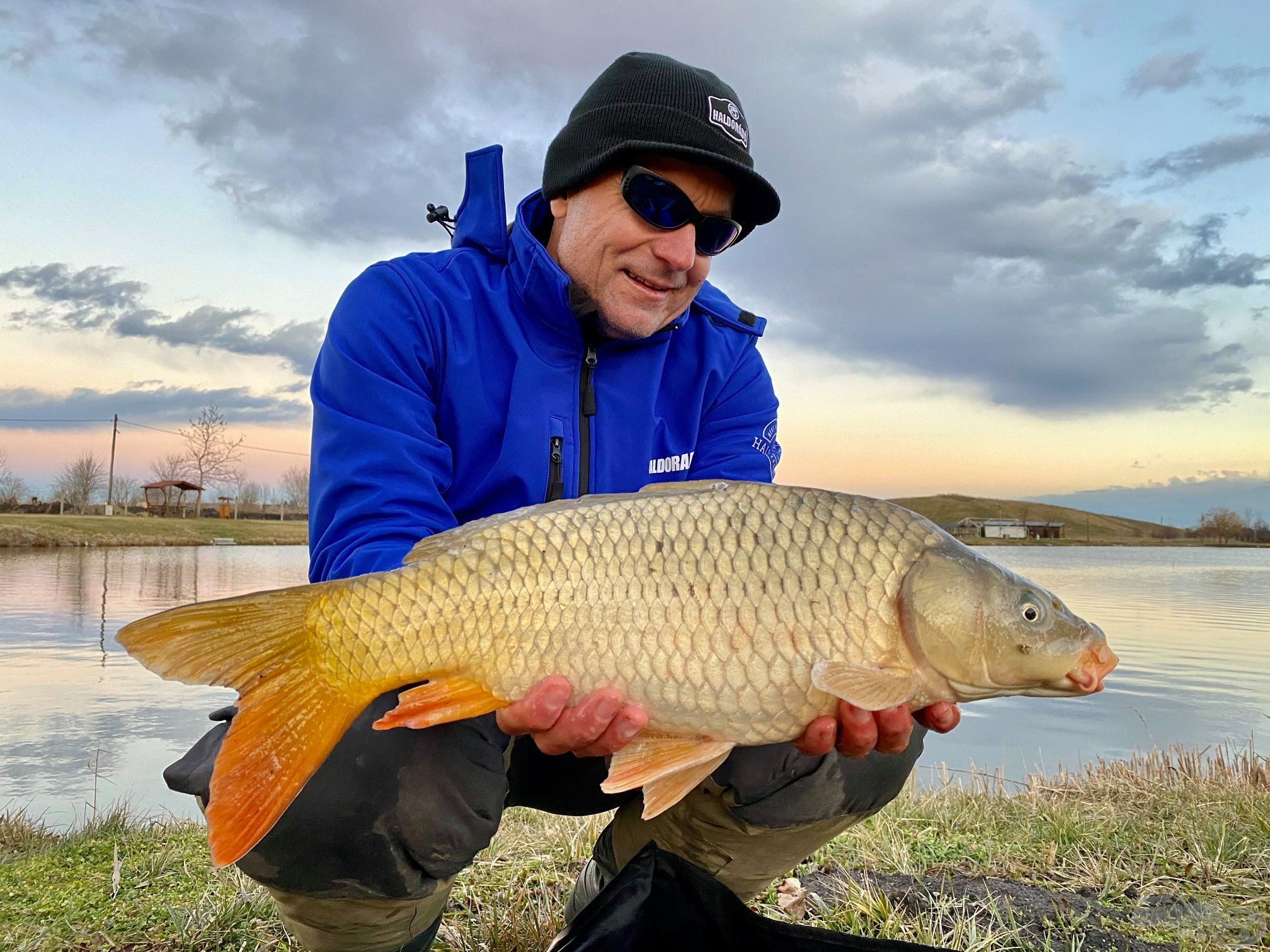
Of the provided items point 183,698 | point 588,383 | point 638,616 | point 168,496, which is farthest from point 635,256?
point 168,496

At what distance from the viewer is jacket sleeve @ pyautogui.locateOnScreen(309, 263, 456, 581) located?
173cm

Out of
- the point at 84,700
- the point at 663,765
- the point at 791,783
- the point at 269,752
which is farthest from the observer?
the point at 84,700

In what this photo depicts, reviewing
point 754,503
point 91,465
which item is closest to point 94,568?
point 754,503

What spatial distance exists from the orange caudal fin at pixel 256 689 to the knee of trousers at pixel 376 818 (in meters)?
0.15

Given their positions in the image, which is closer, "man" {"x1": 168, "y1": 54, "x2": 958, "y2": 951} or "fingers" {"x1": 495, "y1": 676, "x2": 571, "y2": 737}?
"fingers" {"x1": 495, "y1": 676, "x2": 571, "y2": 737}

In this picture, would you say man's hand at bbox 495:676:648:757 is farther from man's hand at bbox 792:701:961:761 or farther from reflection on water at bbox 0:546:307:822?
reflection on water at bbox 0:546:307:822

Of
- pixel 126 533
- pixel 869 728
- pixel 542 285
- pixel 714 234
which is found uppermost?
pixel 714 234

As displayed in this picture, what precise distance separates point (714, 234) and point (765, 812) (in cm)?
134

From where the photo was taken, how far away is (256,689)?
1338mm

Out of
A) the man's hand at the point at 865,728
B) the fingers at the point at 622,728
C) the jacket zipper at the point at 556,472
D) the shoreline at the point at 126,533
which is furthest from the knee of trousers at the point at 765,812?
the shoreline at the point at 126,533

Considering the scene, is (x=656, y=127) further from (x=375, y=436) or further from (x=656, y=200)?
(x=375, y=436)

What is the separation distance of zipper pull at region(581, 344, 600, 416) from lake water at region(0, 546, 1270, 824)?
2632 millimetres

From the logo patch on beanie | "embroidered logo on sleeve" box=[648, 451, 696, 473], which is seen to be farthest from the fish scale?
the logo patch on beanie

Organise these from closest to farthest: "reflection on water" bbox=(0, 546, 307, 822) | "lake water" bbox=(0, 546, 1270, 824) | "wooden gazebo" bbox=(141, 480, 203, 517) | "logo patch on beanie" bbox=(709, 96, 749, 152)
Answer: "logo patch on beanie" bbox=(709, 96, 749, 152)
"reflection on water" bbox=(0, 546, 307, 822)
"lake water" bbox=(0, 546, 1270, 824)
"wooden gazebo" bbox=(141, 480, 203, 517)
